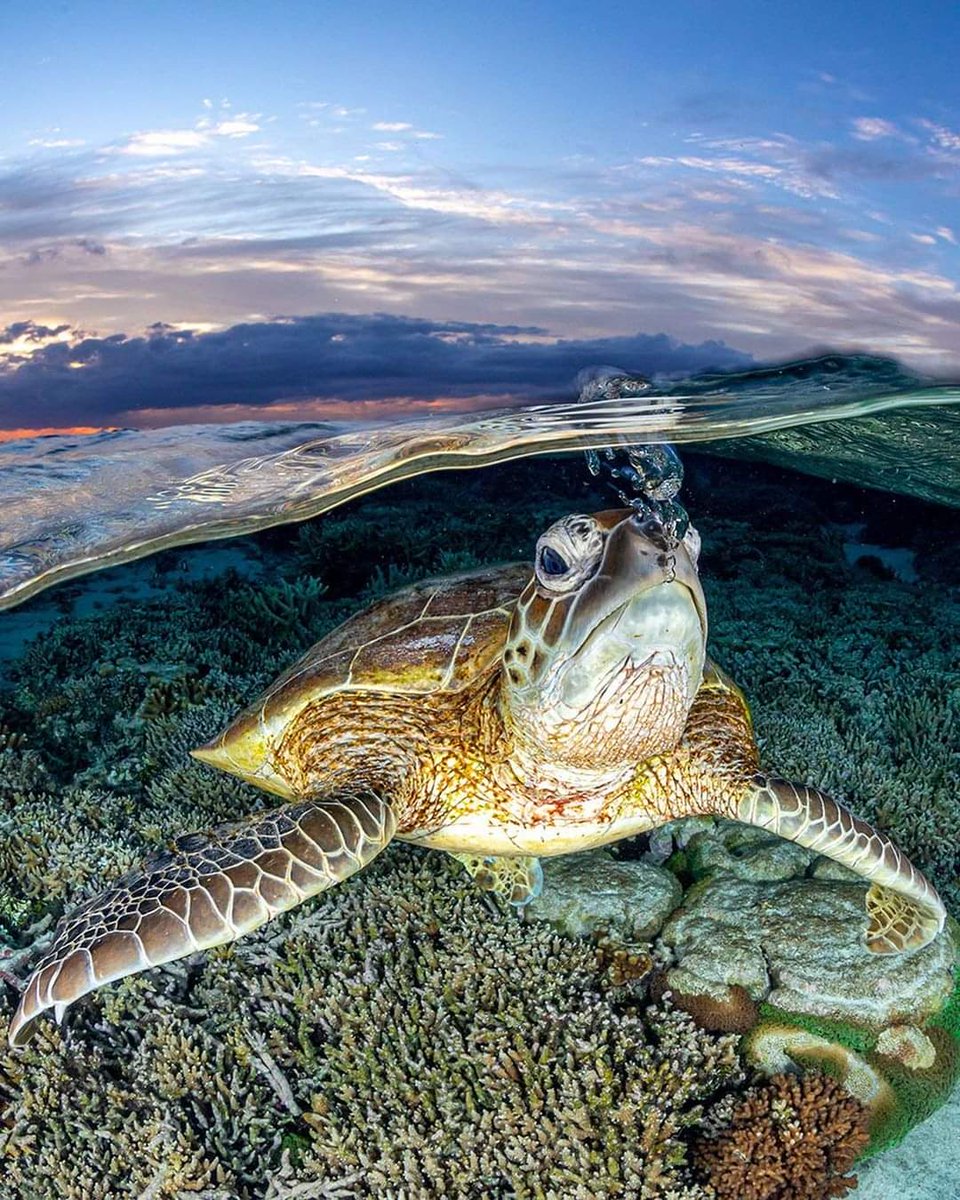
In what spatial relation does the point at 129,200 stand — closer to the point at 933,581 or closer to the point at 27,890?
the point at 27,890

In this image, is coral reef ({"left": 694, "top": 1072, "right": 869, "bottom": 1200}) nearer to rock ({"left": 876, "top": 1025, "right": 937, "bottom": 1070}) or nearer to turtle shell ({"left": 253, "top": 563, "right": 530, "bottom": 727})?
rock ({"left": 876, "top": 1025, "right": 937, "bottom": 1070})

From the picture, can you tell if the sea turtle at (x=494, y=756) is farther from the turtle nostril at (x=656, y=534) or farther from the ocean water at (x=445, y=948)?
the ocean water at (x=445, y=948)

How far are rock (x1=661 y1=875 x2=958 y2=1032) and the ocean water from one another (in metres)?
0.01

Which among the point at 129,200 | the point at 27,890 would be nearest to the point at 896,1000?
the point at 27,890

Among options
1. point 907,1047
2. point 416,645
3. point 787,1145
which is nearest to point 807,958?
point 907,1047

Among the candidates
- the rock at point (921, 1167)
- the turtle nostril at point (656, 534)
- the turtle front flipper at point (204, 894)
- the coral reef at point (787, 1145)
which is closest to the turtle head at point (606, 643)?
the turtle nostril at point (656, 534)

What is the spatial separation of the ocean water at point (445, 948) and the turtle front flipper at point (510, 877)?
0.22 feet

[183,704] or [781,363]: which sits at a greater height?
[781,363]

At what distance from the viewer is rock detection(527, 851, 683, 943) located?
12.1 ft

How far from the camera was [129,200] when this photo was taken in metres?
4.87

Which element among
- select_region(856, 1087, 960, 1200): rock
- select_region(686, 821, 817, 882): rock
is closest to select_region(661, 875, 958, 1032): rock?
select_region(686, 821, 817, 882): rock

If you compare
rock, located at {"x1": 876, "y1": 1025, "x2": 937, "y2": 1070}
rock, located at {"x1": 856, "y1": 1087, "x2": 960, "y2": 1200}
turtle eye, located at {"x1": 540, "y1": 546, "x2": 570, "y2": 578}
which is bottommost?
rock, located at {"x1": 856, "y1": 1087, "x2": 960, "y2": 1200}

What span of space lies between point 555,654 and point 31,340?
4.06 meters

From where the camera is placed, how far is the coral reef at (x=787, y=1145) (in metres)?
2.80
